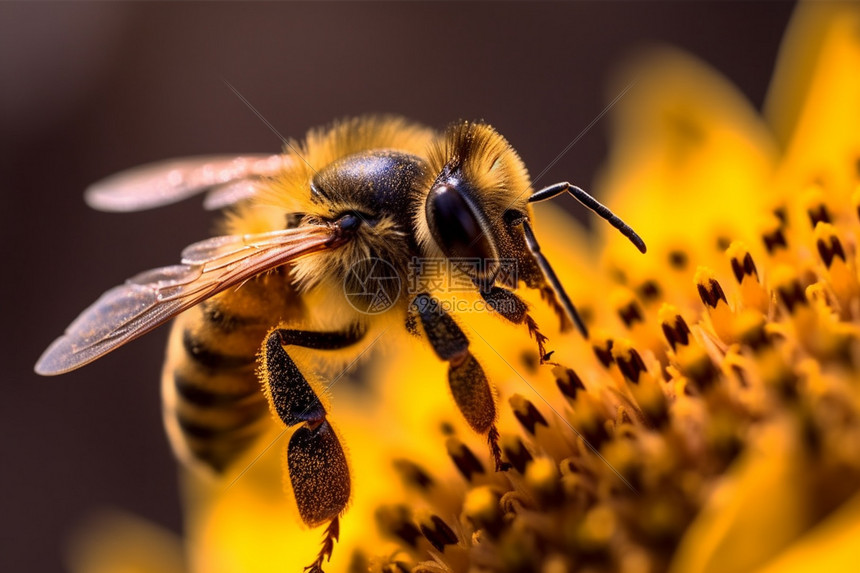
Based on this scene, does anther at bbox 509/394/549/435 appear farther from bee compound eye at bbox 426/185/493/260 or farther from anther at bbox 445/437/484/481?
bee compound eye at bbox 426/185/493/260

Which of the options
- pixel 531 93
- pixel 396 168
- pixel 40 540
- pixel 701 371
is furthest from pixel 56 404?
pixel 701 371

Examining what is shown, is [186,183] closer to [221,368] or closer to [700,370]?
[221,368]

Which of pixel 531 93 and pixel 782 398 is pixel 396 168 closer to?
pixel 782 398

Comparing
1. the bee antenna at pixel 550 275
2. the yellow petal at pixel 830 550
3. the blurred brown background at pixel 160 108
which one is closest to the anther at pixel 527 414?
the bee antenna at pixel 550 275

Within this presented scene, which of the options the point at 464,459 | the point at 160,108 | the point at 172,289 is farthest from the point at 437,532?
the point at 160,108

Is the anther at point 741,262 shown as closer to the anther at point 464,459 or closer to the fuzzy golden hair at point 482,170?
the fuzzy golden hair at point 482,170
